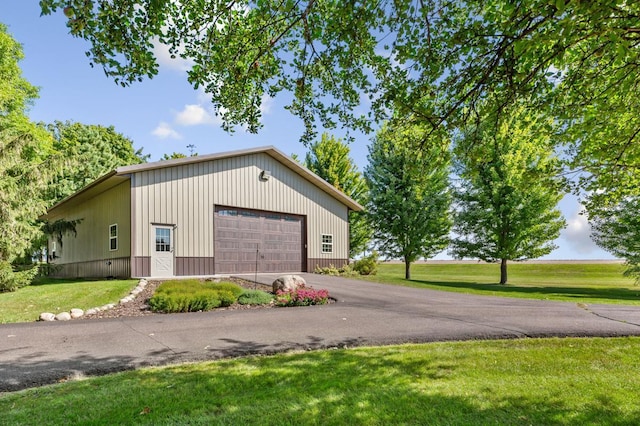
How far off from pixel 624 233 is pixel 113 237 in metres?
24.8

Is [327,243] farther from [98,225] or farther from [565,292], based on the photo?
[565,292]

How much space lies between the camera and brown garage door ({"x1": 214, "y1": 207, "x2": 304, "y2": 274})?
16594mm

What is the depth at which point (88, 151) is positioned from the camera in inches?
1116

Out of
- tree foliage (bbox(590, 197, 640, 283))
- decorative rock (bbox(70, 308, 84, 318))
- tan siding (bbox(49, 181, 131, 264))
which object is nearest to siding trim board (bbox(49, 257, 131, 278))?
tan siding (bbox(49, 181, 131, 264))

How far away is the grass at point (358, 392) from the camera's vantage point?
137 inches

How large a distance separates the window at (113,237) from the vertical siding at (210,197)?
81.3 inches

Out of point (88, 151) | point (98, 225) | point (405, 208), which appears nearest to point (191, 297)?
point (98, 225)

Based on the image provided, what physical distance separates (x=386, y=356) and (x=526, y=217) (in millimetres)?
19221

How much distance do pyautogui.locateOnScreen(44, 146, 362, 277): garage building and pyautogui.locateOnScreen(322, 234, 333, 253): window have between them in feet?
0.18

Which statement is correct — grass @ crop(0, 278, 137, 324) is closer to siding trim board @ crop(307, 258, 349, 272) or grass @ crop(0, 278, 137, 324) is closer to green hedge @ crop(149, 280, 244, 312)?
green hedge @ crop(149, 280, 244, 312)

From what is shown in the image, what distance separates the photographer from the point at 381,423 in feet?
11.0

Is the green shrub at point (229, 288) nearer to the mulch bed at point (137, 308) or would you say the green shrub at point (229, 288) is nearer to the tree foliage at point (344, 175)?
the mulch bed at point (137, 308)

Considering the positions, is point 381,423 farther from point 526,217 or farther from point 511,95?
point 526,217

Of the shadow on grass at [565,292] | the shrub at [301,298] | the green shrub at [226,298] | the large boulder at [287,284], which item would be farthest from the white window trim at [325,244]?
the green shrub at [226,298]
